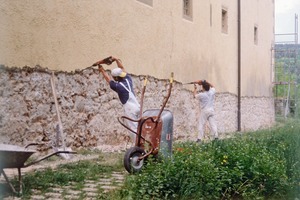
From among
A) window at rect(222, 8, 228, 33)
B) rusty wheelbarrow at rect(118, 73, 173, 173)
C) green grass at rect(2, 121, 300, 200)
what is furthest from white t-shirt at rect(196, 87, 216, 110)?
window at rect(222, 8, 228, 33)

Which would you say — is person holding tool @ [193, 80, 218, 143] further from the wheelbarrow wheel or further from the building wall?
the wheelbarrow wheel

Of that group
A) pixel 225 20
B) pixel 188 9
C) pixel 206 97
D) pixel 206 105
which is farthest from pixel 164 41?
pixel 225 20

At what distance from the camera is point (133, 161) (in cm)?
701

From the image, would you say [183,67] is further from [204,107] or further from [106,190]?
[106,190]

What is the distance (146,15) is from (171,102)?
104 inches

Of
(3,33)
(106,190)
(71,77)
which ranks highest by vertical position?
(3,33)

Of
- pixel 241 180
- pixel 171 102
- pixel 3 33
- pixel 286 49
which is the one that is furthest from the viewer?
pixel 286 49

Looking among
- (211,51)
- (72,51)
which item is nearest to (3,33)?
(72,51)

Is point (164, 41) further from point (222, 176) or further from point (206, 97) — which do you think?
point (222, 176)

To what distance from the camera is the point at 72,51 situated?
970 cm

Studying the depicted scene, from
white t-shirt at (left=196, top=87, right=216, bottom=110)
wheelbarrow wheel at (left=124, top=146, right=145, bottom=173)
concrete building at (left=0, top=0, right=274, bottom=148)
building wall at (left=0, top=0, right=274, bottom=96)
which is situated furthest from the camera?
white t-shirt at (left=196, top=87, right=216, bottom=110)

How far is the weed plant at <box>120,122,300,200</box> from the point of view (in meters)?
5.66

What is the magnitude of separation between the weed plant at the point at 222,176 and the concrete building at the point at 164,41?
3.59 metres

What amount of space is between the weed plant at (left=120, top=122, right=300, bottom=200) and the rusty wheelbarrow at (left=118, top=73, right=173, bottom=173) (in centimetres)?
54
